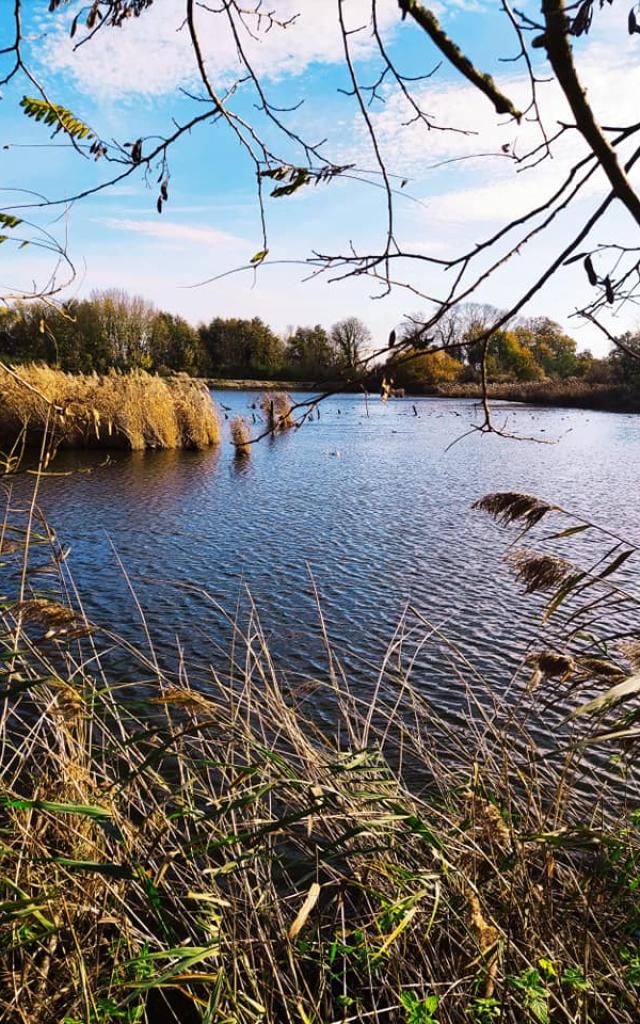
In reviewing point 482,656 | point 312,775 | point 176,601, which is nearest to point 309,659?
point 482,656

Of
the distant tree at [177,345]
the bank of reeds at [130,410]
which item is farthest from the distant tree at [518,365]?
the bank of reeds at [130,410]

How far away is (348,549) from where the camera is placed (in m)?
11.1

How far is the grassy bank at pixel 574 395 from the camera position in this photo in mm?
44812

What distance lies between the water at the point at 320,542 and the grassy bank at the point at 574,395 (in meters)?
23.2

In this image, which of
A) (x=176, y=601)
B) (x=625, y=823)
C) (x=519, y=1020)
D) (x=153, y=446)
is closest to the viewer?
(x=519, y=1020)

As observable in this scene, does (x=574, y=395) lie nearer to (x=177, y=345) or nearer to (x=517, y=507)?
(x=177, y=345)

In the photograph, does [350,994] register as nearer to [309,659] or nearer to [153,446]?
[309,659]

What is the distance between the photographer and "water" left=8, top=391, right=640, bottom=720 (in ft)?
24.8

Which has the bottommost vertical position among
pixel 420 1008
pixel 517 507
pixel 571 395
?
pixel 420 1008

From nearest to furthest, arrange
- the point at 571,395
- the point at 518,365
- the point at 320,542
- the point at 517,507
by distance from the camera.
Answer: the point at 517,507 < the point at 320,542 < the point at 571,395 < the point at 518,365

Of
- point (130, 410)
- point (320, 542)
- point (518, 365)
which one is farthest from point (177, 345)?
point (320, 542)

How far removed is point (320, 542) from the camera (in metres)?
11.5

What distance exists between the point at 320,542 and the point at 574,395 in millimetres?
40397

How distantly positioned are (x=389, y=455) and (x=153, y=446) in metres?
7.64
